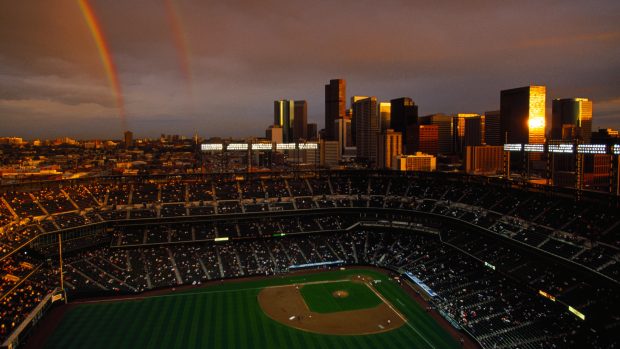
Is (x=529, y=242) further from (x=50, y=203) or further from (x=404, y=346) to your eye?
(x=50, y=203)

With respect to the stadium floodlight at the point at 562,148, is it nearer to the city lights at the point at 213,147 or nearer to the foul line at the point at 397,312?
the foul line at the point at 397,312

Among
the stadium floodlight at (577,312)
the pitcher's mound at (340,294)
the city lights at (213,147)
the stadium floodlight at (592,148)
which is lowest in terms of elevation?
the pitcher's mound at (340,294)

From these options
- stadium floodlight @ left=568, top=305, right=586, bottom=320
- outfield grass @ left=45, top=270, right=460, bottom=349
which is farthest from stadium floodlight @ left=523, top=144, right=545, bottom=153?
outfield grass @ left=45, top=270, right=460, bottom=349

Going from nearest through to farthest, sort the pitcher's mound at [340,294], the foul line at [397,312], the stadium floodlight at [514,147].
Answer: the foul line at [397,312] → the pitcher's mound at [340,294] → the stadium floodlight at [514,147]

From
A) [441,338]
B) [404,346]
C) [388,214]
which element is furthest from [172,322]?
[388,214]

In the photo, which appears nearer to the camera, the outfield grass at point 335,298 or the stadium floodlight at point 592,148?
the outfield grass at point 335,298

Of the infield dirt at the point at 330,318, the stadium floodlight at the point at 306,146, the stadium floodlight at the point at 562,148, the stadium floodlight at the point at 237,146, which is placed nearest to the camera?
the infield dirt at the point at 330,318

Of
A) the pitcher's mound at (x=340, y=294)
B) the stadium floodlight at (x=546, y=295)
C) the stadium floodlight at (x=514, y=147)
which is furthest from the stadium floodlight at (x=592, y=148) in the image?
the pitcher's mound at (x=340, y=294)
